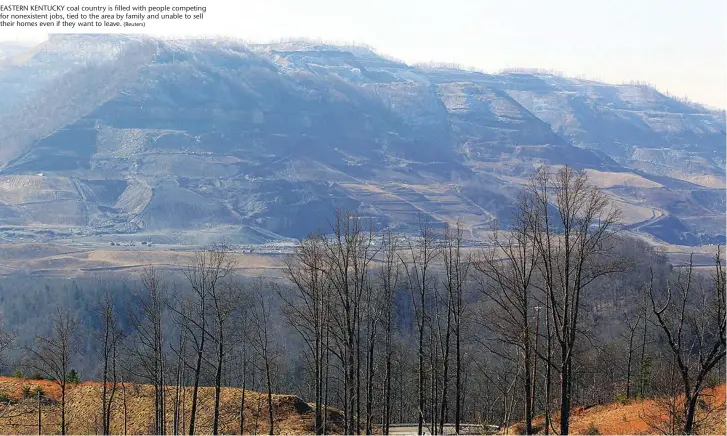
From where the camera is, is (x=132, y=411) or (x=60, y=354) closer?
(x=60, y=354)

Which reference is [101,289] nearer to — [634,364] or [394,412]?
[394,412]

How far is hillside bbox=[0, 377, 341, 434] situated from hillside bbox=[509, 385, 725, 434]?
11908 millimetres

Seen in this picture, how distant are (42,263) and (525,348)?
156 metres

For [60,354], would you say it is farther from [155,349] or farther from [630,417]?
[630,417]

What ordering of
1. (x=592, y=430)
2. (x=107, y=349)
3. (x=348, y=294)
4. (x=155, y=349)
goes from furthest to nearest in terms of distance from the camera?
(x=107, y=349), (x=155, y=349), (x=592, y=430), (x=348, y=294)

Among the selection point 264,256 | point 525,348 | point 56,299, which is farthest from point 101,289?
point 525,348

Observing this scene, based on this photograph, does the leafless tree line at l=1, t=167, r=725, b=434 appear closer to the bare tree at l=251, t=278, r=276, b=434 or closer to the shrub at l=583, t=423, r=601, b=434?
the bare tree at l=251, t=278, r=276, b=434

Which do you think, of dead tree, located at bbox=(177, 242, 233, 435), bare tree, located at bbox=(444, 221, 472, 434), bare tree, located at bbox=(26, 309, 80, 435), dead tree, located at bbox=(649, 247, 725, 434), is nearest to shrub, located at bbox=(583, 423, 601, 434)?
dead tree, located at bbox=(649, 247, 725, 434)

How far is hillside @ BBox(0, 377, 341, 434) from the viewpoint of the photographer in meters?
40.5

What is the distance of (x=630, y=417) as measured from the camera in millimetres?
35656

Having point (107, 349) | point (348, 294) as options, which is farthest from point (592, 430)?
point (107, 349)

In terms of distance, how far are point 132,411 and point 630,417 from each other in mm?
25543

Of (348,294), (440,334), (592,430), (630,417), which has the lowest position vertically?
(630,417)

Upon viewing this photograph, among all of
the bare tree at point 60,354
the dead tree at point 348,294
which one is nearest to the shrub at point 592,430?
the dead tree at point 348,294
